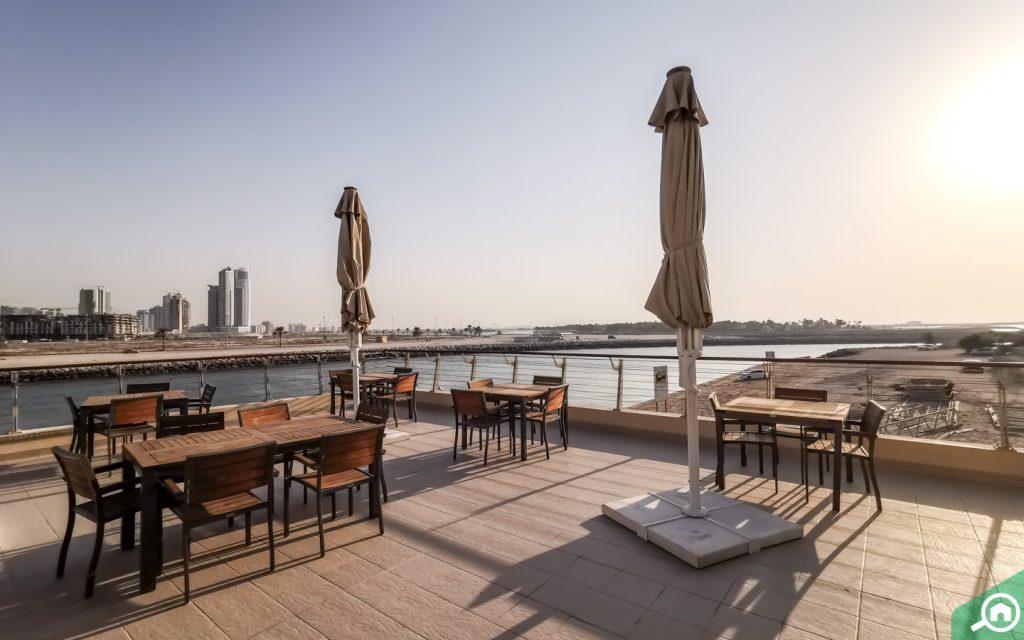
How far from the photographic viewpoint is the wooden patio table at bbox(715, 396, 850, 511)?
135 inches

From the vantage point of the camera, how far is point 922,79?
571 cm

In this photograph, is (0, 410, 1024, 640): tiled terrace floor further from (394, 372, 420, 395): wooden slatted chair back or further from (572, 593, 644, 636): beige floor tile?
(394, 372, 420, 395): wooden slatted chair back

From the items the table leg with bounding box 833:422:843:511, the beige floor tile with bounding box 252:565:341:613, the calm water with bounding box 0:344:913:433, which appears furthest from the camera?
the calm water with bounding box 0:344:913:433

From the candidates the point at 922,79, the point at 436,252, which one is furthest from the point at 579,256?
the point at 922,79

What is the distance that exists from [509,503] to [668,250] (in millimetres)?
2338

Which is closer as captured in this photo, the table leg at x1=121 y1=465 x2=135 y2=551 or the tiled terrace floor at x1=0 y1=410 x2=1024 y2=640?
the tiled terrace floor at x1=0 y1=410 x2=1024 y2=640

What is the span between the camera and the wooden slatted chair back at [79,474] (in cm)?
238

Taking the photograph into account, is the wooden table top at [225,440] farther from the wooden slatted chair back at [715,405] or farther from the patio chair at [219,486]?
the wooden slatted chair back at [715,405]

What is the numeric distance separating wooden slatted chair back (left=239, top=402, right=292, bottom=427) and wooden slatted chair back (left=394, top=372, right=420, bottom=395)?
275 centimetres

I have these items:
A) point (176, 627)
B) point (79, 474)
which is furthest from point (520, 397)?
point (79, 474)

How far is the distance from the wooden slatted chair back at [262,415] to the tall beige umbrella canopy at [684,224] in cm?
331

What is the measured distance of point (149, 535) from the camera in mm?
2482

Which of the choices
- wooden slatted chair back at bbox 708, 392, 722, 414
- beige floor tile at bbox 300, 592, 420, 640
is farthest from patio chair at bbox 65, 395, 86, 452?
wooden slatted chair back at bbox 708, 392, 722, 414

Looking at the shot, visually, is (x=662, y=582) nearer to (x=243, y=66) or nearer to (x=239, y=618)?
(x=239, y=618)
